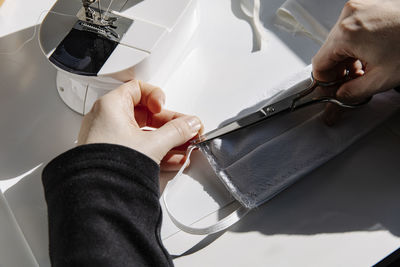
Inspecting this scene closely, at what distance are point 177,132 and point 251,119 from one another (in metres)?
0.11

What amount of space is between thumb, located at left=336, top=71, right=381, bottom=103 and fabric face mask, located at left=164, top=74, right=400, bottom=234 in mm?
34

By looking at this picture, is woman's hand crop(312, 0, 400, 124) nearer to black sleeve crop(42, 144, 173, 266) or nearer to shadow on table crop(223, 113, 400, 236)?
shadow on table crop(223, 113, 400, 236)

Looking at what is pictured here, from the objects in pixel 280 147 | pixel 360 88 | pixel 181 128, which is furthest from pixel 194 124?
pixel 360 88

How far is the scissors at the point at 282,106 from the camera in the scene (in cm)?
58

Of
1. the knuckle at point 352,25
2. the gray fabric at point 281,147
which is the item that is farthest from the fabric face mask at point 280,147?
the knuckle at point 352,25

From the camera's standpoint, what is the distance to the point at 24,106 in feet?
2.11

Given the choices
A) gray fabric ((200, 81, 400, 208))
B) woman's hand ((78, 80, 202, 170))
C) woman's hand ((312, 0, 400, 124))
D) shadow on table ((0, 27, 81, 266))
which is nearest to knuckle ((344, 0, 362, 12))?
woman's hand ((312, 0, 400, 124))

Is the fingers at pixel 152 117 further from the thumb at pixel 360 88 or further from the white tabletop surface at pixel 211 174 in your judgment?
the thumb at pixel 360 88

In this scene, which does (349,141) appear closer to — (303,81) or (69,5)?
(303,81)

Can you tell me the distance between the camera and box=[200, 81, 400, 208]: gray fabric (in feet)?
1.86

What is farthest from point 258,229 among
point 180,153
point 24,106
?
point 24,106

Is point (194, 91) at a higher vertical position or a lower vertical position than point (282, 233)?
higher

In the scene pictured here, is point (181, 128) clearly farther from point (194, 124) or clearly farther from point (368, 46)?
point (368, 46)

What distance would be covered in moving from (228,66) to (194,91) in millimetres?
75
